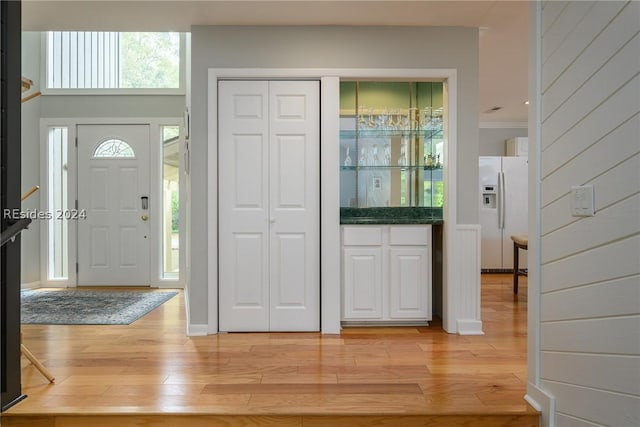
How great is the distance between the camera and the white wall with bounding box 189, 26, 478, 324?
3301 mm

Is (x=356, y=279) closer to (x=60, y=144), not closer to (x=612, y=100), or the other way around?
(x=612, y=100)

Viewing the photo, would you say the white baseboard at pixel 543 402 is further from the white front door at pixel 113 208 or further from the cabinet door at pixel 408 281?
the white front door at pixel 113 208

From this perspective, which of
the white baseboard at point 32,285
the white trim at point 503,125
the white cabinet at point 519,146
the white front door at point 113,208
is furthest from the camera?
the white trim at point 503,125

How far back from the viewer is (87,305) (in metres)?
4.35

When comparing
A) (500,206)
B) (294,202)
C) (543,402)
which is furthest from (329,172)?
(500,206)

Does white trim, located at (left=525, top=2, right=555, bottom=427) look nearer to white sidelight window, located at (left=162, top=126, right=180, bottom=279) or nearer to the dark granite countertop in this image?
the dark granite countertop

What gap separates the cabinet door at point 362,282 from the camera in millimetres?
3422

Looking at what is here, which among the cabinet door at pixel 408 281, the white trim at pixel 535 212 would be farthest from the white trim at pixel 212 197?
the white trim at pixel 535 212

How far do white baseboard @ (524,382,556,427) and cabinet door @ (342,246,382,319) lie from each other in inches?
58.0

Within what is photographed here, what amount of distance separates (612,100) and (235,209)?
99.0 inches

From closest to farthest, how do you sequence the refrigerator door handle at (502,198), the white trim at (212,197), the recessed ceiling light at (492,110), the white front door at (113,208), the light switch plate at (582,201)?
the light switch plate at (582,201), the white trim at (212,197), the white front door at (113,208), the recessed ceiling light at (492,110), the refrigerator door handle at (502,198)

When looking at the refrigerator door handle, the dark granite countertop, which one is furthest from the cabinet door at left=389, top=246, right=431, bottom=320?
the refrigerator door handle

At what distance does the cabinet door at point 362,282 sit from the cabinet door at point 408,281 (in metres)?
0.10

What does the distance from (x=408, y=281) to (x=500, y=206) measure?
142 inches
